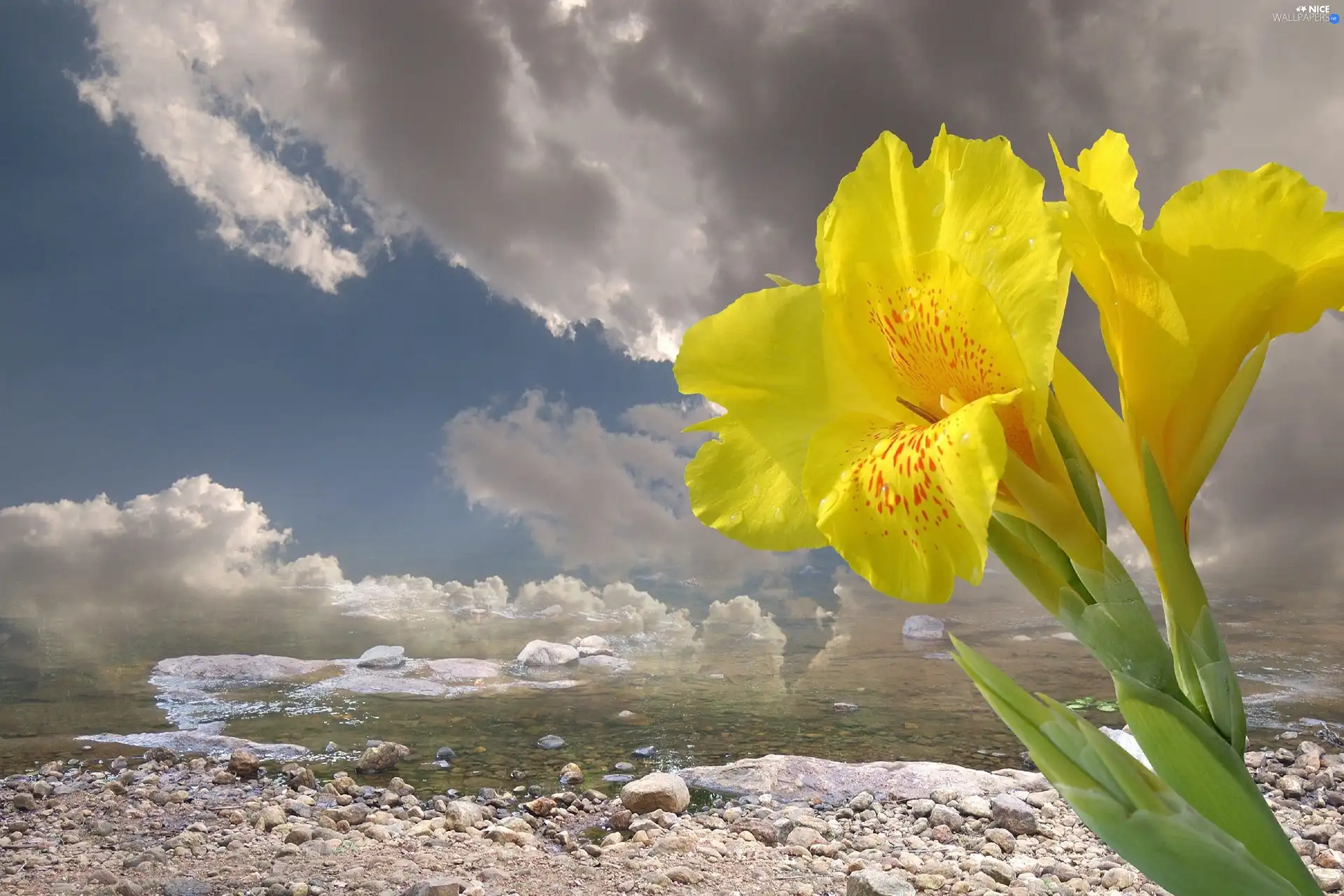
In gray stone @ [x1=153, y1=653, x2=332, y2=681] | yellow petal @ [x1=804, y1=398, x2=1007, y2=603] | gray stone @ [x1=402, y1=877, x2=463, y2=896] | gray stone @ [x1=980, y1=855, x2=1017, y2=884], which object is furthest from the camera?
gray stone @ [x1=153, y1=653, x2=332, y2=681]

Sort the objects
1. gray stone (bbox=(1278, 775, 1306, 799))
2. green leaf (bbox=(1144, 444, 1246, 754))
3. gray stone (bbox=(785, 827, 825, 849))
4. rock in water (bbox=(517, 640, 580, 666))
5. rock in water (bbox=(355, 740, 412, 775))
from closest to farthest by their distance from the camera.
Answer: green leaf (bbox=(1144, 444, 1246, 754)), gray stone (bbox=(785, 827, 825, 849)), gray stone (bbox=(1278, 775, 1306, 799)), rock in water (bbox=(355, 740, 412, 775)), rock in water (bbox=(517, 640, 580, 666))

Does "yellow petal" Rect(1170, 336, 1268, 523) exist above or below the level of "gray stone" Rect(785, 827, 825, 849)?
above

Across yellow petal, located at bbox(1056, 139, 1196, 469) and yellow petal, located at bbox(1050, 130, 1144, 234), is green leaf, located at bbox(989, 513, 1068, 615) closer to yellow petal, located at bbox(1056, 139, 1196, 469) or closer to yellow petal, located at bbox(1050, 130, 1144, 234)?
yellow petal, located at bbox(1056, 139, 1196, 469)

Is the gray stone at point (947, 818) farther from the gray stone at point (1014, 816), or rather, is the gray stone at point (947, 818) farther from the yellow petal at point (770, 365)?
the yellow petal at point (770, 365)

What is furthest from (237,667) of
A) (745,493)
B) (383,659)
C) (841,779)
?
(745,493)

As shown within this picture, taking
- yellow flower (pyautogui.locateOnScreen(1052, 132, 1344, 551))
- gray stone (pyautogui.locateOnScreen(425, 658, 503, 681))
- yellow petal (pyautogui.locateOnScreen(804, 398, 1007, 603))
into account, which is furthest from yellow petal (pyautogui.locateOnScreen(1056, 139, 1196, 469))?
gray stone (pyautogui.locateOnScreen(425, 658, 503, 681))

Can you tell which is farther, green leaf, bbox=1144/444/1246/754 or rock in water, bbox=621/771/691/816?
rock in water, bbox=621/771/691/816
